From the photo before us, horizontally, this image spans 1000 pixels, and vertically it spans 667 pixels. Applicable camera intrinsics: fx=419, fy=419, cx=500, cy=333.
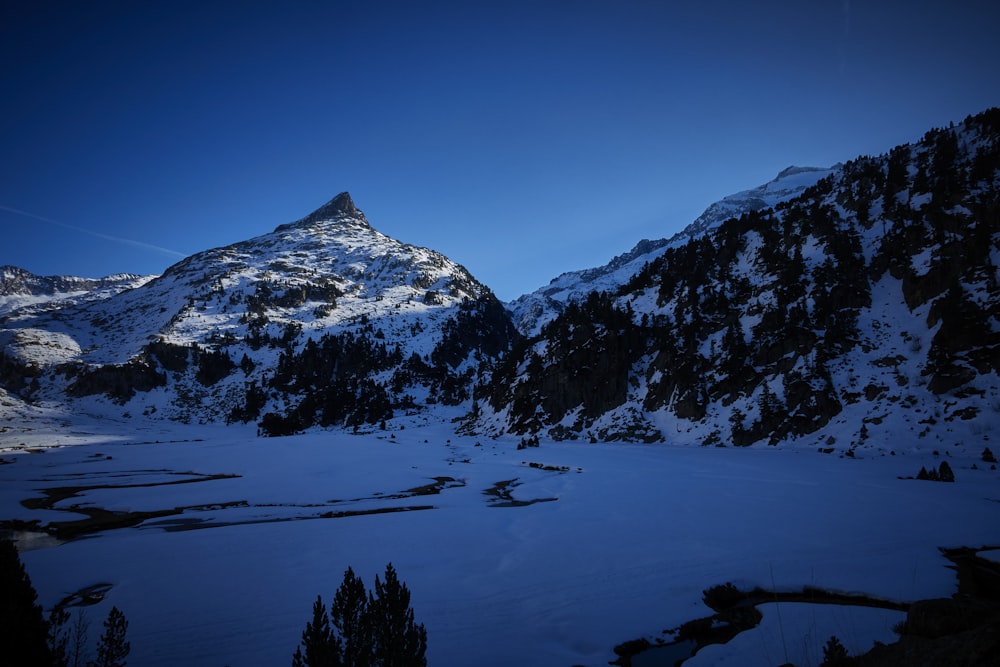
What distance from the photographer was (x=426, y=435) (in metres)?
64.4

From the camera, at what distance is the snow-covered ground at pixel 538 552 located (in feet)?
26.2

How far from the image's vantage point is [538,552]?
12500mm

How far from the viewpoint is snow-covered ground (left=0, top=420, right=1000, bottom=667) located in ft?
26.2

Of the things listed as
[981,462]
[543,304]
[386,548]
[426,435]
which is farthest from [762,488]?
[543,304]

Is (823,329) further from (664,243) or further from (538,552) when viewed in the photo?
(664,243)

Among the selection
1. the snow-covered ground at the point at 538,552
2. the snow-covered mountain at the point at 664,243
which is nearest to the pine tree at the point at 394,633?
the snow-covered ground at the point at 538,552

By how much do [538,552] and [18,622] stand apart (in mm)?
10622

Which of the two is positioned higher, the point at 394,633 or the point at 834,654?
the point at 394,633

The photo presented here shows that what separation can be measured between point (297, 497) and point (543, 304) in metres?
157

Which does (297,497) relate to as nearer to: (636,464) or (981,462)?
(636,464)

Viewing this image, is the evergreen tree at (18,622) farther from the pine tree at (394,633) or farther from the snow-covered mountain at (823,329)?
the snow-covered mountain at (823,329)

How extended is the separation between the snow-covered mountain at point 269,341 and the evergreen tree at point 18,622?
261ft

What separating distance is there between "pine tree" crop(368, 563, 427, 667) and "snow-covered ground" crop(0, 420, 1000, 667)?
1.66 meters

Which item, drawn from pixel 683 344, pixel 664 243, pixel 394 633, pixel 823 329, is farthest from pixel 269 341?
pixel 664 243
